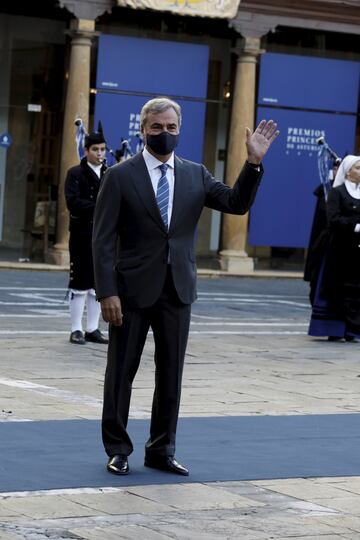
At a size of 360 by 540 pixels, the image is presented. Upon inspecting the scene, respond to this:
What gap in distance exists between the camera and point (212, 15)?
86.3 feet

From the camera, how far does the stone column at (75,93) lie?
83.7ft

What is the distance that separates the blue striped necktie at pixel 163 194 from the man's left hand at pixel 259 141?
0.52 meters

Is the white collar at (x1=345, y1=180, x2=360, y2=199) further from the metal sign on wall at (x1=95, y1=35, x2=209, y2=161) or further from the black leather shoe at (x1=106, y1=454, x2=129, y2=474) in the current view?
the metal sign on wall at (x1=95, y1=35, x2=209, y2=161)

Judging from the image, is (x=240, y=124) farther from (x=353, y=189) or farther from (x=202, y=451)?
(x=202, y=451)

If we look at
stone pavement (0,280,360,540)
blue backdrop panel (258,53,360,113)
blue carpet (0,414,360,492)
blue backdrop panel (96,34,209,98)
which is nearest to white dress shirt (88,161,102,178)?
stone pavement (0,280,360,540)

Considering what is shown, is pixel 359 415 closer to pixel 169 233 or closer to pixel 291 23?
pixel 169 233

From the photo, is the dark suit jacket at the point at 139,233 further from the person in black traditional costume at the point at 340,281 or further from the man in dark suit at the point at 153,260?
the person in black traditional costume at the point at 340,281

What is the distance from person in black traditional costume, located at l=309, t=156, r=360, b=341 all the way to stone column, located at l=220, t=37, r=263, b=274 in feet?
34.5

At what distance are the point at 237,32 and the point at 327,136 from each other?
2.50 m

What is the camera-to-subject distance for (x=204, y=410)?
10.9m

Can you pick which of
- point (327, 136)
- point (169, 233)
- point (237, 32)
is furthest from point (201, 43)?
point (169, 233)

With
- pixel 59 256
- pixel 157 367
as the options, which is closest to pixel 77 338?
pixel 157 367

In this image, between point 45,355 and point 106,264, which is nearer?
point 106,264

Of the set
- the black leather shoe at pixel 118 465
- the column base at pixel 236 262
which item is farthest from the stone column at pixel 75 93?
the black leather shoe at pixel 118 465
